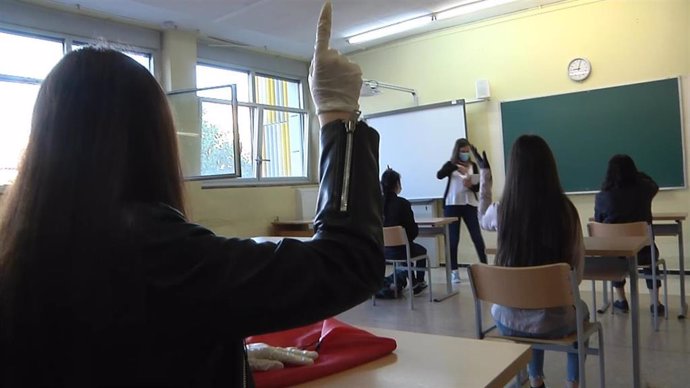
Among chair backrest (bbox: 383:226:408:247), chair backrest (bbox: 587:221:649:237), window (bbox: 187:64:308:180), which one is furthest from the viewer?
window (bbox: 187:64:308:180)

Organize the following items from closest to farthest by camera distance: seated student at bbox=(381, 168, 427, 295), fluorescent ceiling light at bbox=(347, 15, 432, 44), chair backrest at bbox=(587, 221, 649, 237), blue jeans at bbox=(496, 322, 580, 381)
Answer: blue jeans at bbox=(496, 322, 580, 381)
chair backrest at bbox=(587, 221, 649, 237)
seated student at bbox=(381, 168, 427, 295)
fluorescent ceiling light at bbox=(347, 15, 432, 44)

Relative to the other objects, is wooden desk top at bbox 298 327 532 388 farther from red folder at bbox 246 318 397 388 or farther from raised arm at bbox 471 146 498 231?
raised arm at bbox 471 146 498 231

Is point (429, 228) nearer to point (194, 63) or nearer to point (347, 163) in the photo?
point (194, 63)

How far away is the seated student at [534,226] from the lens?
2156mm

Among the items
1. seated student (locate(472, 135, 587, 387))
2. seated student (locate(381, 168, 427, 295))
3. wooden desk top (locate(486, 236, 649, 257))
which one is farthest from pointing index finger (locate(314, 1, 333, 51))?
seated student (locate(381, 168, 427, 295))

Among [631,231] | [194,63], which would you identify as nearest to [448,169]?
[631,231]

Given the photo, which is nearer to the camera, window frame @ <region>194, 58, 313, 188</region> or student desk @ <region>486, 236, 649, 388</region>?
student desk @ <region>486, 236, 649, 388</region>

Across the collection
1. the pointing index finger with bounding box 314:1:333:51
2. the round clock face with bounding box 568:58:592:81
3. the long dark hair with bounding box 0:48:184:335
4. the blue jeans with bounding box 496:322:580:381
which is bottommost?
the blue jeans with bounding box 496:322:580:381

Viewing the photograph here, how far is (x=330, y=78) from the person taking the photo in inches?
26.8

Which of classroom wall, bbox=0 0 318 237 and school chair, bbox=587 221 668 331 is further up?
classroom wall, bbox=0 0 318 237

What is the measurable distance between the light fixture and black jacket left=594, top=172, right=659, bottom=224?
261 centimetres

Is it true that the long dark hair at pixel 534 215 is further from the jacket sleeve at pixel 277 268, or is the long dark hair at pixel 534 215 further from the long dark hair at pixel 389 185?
the long dark hair at pixel 389 185

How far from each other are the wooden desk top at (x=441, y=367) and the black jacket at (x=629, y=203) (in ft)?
10.1

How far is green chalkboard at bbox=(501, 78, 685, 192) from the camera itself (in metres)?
5.07
